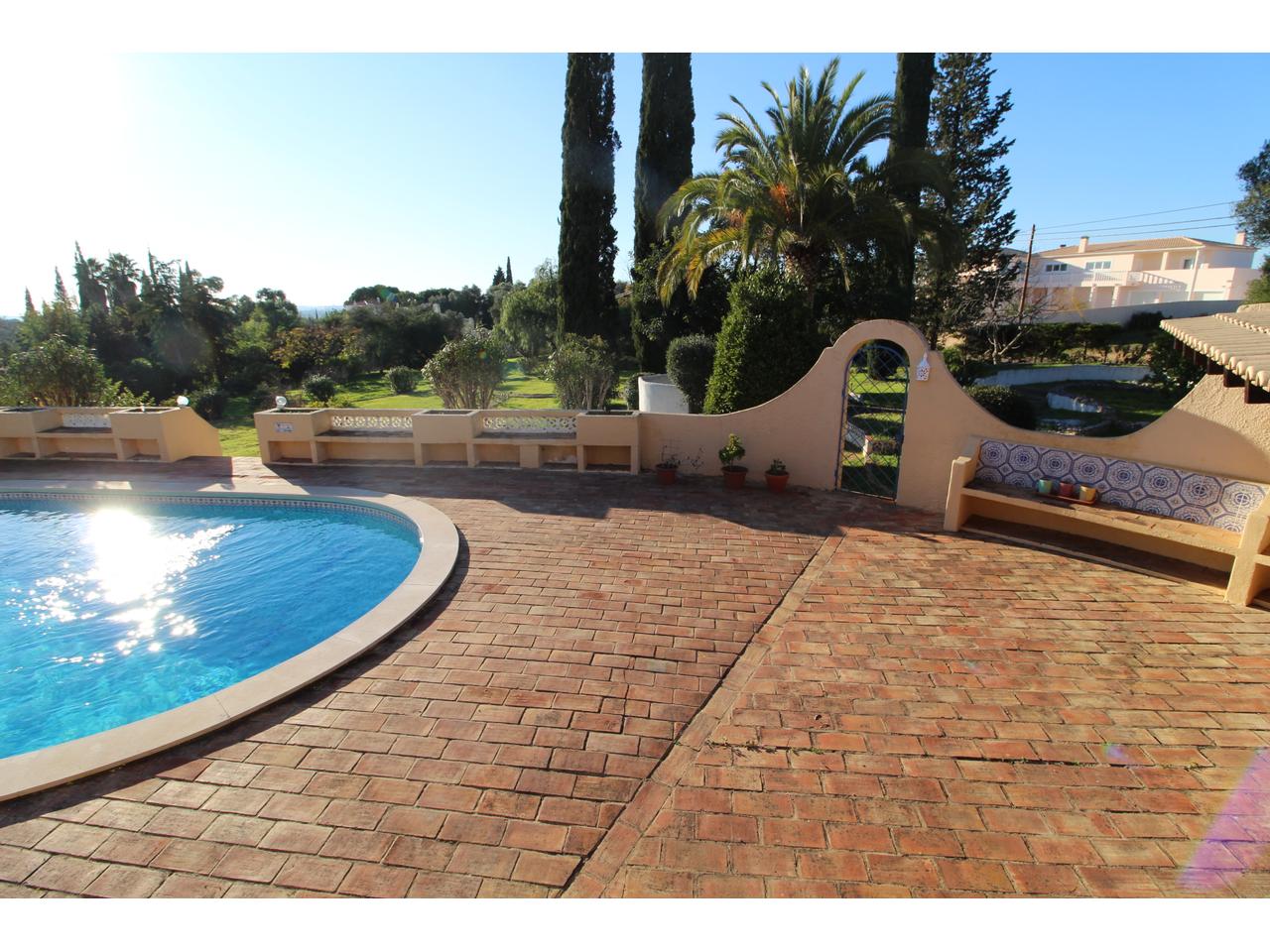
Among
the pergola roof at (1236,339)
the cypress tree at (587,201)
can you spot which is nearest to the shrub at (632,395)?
the cypress tree at (587,201)

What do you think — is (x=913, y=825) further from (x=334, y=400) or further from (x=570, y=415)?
(x=334, y=400)

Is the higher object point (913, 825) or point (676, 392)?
point (676, 392)

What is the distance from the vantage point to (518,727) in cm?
425

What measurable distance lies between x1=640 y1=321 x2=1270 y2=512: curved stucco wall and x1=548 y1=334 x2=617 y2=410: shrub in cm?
633

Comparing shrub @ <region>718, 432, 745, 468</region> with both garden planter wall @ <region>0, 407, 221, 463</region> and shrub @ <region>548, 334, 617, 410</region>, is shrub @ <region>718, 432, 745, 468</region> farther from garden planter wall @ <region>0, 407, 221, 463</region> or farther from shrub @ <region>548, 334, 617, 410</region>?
garden planter wall @ <region>0, 407, 221, 463</region>

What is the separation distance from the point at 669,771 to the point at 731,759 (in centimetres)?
43

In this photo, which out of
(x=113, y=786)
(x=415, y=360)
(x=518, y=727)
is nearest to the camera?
(x=113, y=786)

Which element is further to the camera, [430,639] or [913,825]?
[430,639]

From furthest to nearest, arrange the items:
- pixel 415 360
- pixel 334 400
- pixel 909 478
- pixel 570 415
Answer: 1. pixel 415 360
2. pixel 334 400
3. pixel 570 415
4. pixel 909 478

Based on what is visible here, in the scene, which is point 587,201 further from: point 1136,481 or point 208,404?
point 1136,481

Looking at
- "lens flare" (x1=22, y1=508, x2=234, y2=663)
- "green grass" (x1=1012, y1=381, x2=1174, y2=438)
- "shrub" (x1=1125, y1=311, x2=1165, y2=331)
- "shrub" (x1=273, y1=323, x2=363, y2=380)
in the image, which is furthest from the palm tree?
"shrub" (x1=1125, y1=311, x2=1165, y2=331)

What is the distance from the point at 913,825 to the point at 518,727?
2.50m

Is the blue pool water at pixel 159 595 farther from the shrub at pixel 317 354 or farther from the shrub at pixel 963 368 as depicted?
the shrub at pixel 963 368
